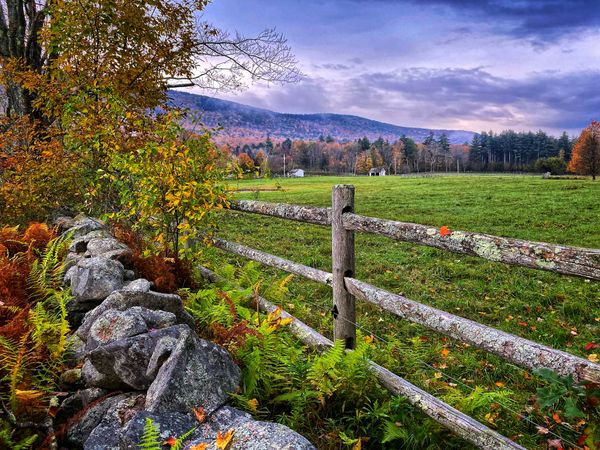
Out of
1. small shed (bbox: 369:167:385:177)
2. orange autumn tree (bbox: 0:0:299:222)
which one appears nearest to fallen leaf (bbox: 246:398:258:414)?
orange autumn tree (bbox: 0:0:299:222)

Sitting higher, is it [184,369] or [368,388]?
[184,369]

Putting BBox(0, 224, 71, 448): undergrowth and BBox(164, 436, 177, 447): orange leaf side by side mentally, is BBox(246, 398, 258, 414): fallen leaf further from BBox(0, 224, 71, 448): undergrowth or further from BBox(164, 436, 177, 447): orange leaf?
BBox(0, 224, 71, 448): undergrowth

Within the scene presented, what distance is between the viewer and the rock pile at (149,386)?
215 centimetres

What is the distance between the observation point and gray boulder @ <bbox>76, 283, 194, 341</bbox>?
337 cm

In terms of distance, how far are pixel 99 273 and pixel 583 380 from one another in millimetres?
3879

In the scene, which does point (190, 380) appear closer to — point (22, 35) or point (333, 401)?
point (333, 401)

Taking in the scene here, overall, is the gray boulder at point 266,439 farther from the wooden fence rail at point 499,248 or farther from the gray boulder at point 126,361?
the wooden fence rail at point 499,248

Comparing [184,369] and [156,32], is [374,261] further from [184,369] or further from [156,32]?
[184,369]

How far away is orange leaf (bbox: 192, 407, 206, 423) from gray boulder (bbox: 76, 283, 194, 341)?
4.07 feet

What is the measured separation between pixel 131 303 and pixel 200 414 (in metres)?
1.47

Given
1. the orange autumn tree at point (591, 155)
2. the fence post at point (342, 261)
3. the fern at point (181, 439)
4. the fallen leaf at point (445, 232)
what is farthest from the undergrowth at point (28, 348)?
the orange autumn tree at point (591, 155)

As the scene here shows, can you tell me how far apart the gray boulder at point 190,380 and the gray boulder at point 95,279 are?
168cm

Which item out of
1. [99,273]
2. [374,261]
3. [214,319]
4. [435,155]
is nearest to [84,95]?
[99,273]

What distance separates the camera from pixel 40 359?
9.72 feet
